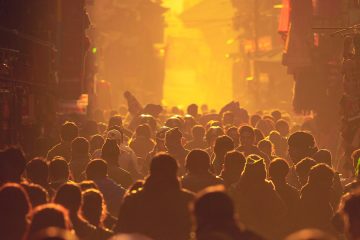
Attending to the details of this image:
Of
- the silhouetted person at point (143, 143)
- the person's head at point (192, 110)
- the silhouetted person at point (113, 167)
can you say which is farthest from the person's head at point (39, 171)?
the person's head at point (192, 110)

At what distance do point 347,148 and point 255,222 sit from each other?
936cm

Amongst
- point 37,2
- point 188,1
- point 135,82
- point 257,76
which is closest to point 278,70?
point 257,76

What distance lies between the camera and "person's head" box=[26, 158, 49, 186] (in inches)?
435

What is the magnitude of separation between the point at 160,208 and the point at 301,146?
6335 millimetres

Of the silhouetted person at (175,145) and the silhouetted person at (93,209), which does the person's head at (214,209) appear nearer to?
the silhouetted person at (93,209)

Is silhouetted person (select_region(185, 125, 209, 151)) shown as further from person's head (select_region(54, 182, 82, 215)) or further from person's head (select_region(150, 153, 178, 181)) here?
person's head (select_region(54, 182, 82, 215))

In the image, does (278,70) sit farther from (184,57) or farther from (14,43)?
(184,57)

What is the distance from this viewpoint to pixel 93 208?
9.15 metres

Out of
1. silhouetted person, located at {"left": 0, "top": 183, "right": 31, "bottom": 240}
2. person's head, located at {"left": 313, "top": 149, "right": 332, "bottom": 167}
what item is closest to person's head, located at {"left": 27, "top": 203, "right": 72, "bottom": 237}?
silhouetted person, located at {"left": 0, "top": 183, "right": 31, "bottom": 240}

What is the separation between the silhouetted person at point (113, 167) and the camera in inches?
510

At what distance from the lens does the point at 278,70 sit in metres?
56.7

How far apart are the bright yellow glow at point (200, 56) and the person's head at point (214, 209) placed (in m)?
79.3

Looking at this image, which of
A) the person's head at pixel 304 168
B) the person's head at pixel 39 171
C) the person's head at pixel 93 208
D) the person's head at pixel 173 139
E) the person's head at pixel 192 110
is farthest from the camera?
the person's head at pixel 192 110

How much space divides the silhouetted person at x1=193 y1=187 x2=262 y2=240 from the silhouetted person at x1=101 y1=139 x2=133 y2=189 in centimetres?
663
